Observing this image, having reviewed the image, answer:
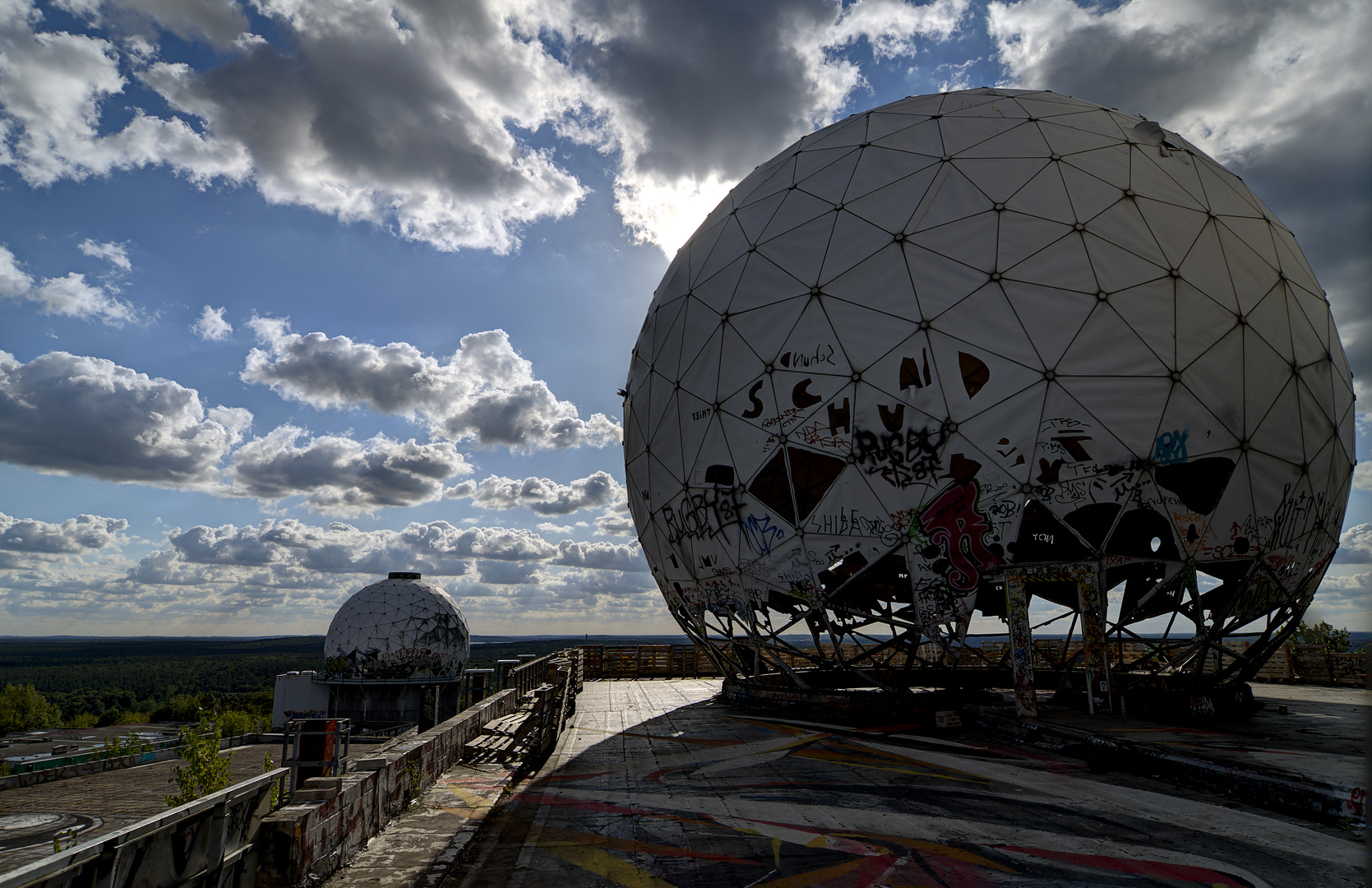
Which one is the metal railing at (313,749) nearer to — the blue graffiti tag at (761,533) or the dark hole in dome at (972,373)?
the blue graffiti tag at (761,533)

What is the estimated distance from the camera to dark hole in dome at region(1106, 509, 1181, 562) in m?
13.1

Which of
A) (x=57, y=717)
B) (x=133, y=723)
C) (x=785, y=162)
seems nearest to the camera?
(x=785, y=162)

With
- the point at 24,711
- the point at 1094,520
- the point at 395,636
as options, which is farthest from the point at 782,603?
the point at 24,711

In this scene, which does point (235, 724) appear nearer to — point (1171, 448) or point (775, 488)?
point (775, 488)

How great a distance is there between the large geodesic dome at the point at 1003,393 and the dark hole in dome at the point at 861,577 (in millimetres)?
97

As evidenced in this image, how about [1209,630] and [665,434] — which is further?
[665,434]

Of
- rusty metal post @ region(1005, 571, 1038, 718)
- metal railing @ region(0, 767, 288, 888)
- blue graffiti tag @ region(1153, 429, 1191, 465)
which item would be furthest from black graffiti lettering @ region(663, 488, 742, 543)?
metal railing @ region(0, 767, 288, 888)

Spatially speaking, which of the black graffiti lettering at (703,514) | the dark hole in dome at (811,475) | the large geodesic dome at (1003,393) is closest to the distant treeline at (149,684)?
the black graffiti lettering at (703,514)

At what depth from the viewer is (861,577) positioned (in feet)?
45.7

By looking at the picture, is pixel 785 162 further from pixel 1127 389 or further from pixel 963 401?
pixel 1127 389

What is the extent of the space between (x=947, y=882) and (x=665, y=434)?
12239 millimetres

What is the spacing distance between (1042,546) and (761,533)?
6.30 m

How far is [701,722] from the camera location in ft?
47.9

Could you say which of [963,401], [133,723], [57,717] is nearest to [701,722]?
[963,401]
